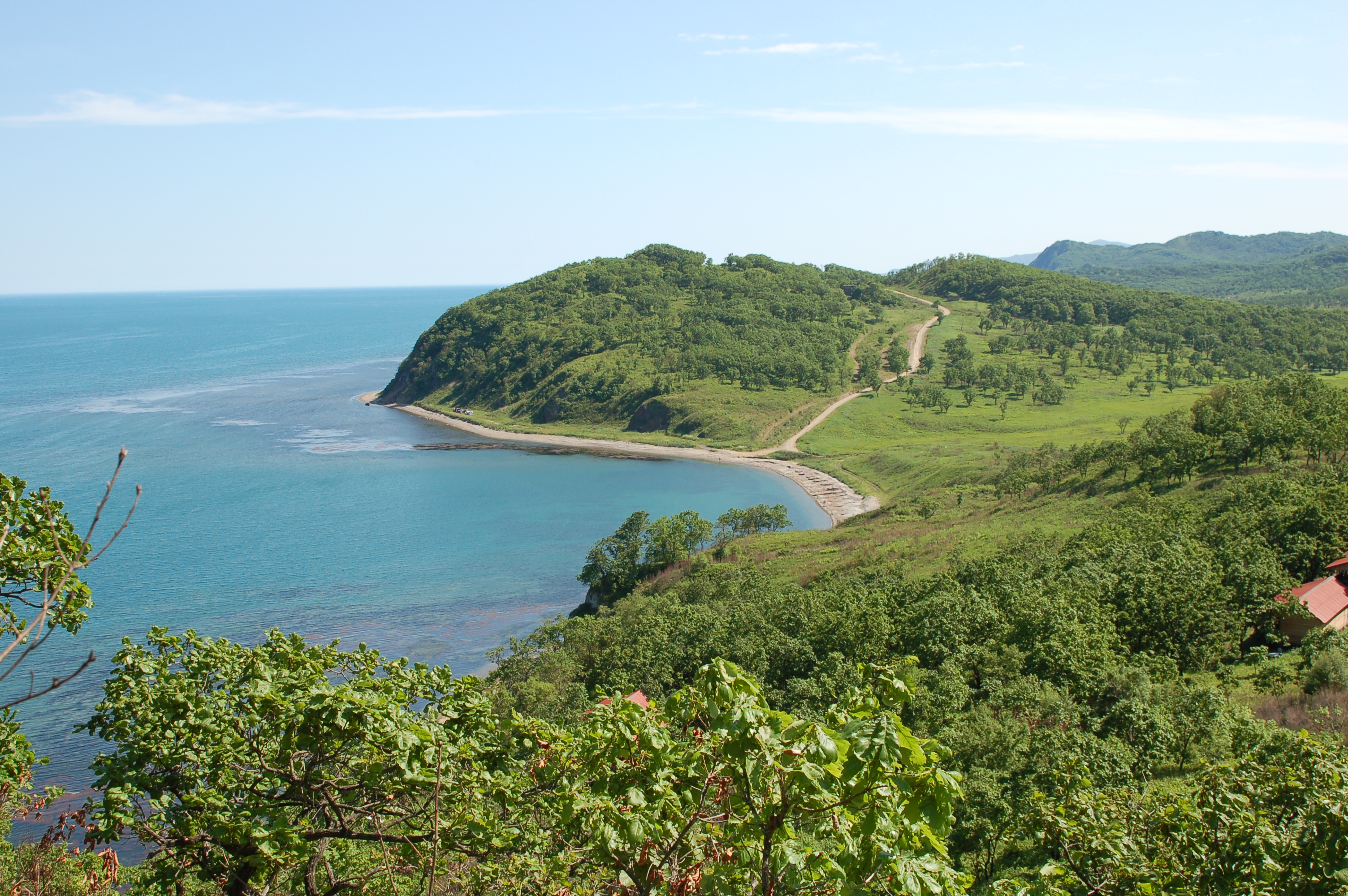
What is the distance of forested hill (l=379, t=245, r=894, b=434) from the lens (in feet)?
418

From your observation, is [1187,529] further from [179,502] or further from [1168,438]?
[179,502]

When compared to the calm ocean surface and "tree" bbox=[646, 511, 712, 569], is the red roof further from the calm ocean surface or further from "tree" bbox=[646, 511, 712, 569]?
the calm ocean surface

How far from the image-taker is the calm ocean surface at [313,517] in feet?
162

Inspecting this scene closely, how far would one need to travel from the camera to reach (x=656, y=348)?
5605 inches

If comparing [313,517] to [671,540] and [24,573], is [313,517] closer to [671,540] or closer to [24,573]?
[671,540]

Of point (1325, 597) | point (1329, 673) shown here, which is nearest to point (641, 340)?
point (1325, 597)

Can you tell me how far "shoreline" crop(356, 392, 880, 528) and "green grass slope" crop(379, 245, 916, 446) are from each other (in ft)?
9.95

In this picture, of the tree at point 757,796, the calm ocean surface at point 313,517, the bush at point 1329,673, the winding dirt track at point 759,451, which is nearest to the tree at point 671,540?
the calm ocean surface at point 313,517

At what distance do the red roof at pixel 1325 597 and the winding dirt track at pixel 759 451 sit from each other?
44014 millimetres

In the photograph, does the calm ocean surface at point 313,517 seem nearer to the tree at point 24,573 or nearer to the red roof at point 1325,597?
the tree at point 24,573

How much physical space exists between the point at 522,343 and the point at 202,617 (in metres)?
103

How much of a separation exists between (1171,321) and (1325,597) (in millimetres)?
135001

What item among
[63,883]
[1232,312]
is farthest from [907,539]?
[1232,312]

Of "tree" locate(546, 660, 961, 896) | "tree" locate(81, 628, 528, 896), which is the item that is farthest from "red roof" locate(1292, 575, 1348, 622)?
"tree" locate(81, 628, 528, 896)
